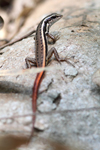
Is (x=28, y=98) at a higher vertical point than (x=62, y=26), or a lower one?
lower

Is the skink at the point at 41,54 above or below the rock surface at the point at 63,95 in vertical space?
above

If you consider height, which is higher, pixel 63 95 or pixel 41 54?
pixel 41 54

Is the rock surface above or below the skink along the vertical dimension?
below

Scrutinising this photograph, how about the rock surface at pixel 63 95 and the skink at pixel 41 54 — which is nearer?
the rock surface at pixel 63 95

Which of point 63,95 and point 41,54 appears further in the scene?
point 41,54

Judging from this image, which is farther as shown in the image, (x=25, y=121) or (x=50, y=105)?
(x=50, y=105)

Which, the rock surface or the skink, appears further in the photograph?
the skink

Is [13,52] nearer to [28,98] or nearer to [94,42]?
[28,98]

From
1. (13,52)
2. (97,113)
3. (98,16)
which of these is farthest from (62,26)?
(97,113)
